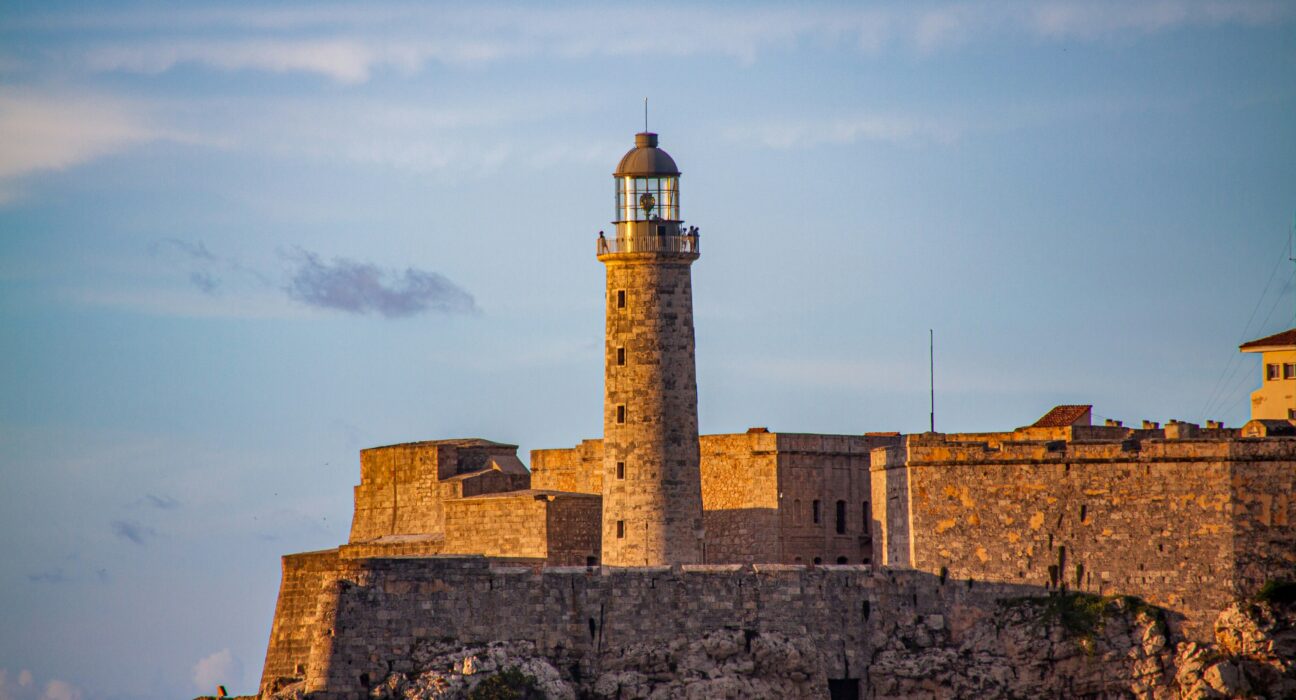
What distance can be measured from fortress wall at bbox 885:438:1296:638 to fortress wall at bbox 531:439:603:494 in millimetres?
11680

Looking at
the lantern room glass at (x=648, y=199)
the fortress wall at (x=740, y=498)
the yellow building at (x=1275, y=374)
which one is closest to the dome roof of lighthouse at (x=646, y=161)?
the lantern room glass at (x=648, y=199)

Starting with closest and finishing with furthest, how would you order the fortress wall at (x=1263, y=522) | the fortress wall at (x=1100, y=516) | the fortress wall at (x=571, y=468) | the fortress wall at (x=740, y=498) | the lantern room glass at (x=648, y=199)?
1. the fortress wall at (x=1263, y=522)
2. the fortress wall at (x=1100, y=516)
3. the lantern room glass at (x=648, y=199)
4. the fortress wall at (x=740, y=498)
5. the fortress wall at (x=571, y=468)

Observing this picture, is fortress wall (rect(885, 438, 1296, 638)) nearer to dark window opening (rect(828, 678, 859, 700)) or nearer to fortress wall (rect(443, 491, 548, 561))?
dark window opening (rect(828, 678, 859, 700))

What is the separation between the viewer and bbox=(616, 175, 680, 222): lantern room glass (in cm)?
6612

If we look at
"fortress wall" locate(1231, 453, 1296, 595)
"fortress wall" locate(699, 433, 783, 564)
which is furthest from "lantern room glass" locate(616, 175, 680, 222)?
"fortress wall" locate(1231, 453, 1296, 595)

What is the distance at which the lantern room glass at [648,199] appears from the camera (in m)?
66.1

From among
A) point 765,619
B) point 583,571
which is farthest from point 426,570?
point 765,619

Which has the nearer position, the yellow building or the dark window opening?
the dark window opening

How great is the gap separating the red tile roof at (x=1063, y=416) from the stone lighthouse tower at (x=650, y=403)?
37.4 ft

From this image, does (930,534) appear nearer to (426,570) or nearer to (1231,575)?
(1231,575)

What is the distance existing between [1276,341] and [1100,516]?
1593 centimetres

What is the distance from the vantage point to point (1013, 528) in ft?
202

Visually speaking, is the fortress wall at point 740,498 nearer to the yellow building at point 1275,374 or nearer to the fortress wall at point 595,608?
the fortress wall at point 595,608

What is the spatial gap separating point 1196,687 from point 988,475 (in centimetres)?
669
